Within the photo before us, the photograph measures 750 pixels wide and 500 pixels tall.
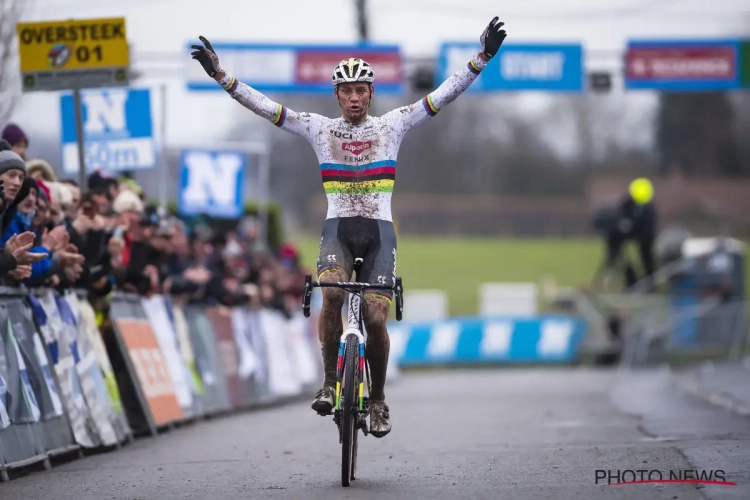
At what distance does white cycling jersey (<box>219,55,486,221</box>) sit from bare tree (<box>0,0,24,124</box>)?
8.29m

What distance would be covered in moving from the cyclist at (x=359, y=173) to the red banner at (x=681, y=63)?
21.6 m

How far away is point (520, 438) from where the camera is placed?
12.6 meters

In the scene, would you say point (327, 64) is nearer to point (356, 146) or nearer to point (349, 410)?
point (356, 146)

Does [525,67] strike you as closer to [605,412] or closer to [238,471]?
[605,412]

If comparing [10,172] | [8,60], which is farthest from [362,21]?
[10,172]

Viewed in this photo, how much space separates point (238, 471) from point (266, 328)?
11.9 m

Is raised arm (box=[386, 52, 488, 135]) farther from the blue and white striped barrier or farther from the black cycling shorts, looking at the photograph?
the blue and white striped barrier

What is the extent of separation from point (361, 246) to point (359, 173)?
0.51 metres

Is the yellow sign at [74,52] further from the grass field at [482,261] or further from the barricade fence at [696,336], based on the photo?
the grass field at [482,261]

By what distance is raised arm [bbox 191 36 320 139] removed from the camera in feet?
33.2

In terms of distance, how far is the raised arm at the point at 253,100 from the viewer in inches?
398

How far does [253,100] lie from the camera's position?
10141mm

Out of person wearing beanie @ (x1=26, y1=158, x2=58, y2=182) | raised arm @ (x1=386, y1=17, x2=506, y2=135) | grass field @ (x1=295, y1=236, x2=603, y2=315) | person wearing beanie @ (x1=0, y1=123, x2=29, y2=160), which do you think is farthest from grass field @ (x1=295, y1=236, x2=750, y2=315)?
raised arm @ (x1=386, y1=17, x2=506, y2=135)

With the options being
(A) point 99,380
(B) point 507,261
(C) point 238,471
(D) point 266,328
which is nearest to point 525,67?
(D) point 266,328
